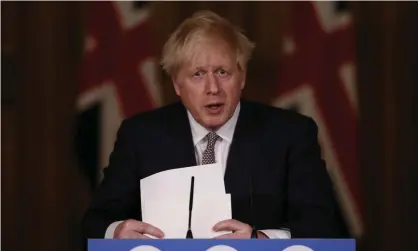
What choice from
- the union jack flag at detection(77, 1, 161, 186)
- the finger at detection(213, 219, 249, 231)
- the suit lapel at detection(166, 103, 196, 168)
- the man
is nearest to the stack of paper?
the finger at detection(213, 219, 249, 231)

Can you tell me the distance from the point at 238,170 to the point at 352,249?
1.79ft

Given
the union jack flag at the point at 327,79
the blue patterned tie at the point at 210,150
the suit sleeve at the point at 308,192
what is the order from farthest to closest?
the union jack flag at the point at 327,79
the blue patterned tie at the point at 210,150
the suit sleeve at the point at 308,192

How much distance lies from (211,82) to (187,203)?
0.33m

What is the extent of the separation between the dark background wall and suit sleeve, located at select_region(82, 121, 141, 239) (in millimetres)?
717

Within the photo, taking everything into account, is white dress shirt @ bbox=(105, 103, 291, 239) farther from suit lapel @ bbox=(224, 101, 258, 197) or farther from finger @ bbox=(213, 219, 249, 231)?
finger @ bbox=(213, 219, 249, 231)

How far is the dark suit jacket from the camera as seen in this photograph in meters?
1.70

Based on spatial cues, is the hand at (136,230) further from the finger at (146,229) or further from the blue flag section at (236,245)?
the blue flag section at (236,245)

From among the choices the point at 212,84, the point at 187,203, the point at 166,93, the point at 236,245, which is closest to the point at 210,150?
the point at 212,84

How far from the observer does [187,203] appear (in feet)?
4.77

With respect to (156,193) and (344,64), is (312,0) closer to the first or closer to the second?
(344,64)

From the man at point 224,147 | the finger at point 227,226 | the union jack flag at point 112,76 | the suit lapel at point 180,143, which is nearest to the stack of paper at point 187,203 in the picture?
the finger at point 227,226

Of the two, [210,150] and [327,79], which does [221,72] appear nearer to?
[210,150]

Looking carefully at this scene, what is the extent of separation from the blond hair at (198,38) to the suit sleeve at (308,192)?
0.25 meters

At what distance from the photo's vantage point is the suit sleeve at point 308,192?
5.37 ft
